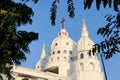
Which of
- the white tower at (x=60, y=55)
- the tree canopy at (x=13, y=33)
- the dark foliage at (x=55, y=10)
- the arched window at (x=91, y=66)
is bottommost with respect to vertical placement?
the dark foliage at (x=55, y=10)

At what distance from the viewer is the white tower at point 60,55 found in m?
66.6

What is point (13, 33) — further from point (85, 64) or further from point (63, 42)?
point (63, 42)

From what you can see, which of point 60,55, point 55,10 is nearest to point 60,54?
point 60,55

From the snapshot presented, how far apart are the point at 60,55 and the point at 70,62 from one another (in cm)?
299

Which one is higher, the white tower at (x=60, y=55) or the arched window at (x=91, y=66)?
the white tower at (x=60, y=55)

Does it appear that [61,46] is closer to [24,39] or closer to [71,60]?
[71,60]

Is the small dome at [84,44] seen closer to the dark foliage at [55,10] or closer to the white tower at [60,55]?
the white tower at [60,55]

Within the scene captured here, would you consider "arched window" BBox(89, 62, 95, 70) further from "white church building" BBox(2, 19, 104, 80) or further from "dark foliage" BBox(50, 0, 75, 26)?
"dark foliage" BBox(50, 0, 75, 26)

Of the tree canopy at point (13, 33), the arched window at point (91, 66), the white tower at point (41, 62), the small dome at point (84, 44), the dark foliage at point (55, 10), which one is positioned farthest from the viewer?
the white tower at point (41, 62)

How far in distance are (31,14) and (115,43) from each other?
637 centimetres

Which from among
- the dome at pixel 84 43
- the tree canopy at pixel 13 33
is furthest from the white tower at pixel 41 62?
the tree canopy at pixel 13 33

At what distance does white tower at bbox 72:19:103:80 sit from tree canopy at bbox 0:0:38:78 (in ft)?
170

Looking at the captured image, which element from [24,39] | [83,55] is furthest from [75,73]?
[24,39]

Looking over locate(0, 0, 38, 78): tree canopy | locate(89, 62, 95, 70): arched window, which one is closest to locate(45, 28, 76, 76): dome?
locate(89, 62, 95, 70): arched window
